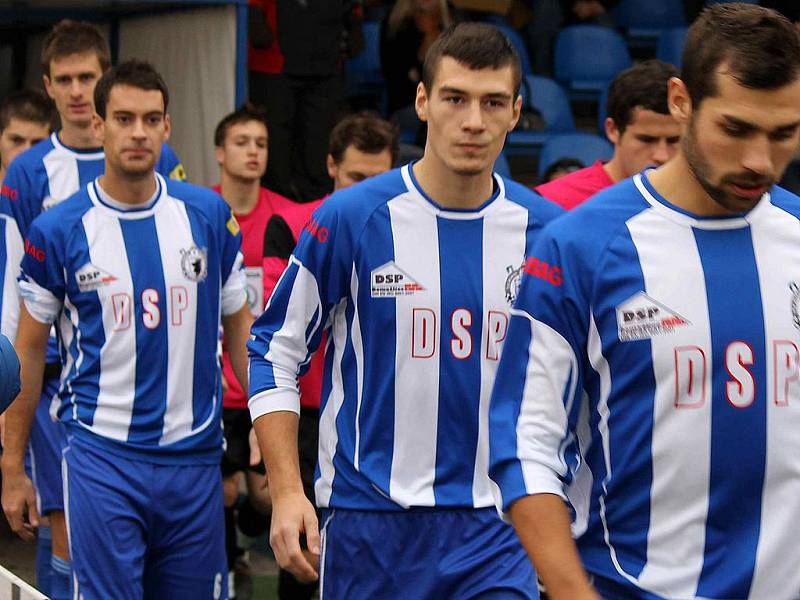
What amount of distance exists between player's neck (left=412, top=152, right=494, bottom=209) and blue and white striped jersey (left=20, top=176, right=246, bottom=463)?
1555mm

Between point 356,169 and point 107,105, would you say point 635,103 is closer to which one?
point 356,169

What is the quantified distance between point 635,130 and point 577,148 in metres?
5.02

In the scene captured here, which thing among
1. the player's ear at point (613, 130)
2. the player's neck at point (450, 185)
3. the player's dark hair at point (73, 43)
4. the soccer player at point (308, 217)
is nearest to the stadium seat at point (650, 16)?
the soccer player at point (308, 217)

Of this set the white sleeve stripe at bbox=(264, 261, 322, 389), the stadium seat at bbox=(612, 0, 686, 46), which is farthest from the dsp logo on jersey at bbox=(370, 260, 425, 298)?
the stadium seat at bbox=(612, 0, 686, 46)

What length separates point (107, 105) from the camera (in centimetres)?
550

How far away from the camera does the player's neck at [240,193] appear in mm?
7473

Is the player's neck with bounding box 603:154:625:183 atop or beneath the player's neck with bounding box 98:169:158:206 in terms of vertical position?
atop

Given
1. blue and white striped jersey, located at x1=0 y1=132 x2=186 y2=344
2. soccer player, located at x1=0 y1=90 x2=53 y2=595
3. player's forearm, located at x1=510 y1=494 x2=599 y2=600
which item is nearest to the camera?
player's forearm, located at x1=510 y1=494 x2=599 y2=600

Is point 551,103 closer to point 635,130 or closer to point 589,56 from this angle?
point 589,56

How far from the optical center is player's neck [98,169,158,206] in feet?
17.6

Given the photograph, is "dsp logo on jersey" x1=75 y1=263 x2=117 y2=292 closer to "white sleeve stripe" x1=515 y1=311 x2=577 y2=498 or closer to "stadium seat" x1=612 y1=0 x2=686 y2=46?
"white sleeve stripe" x1=515 y1=311 x2=577 y2=498

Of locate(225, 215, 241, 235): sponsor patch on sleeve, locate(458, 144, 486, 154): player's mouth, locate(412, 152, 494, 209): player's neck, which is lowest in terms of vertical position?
locate(225, 215, 241, 235): sponsor patch on sleeve

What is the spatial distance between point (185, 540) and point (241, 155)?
2.61 metres

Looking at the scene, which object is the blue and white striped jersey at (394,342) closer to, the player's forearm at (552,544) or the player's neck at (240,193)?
the player's forearm at (552,544)
